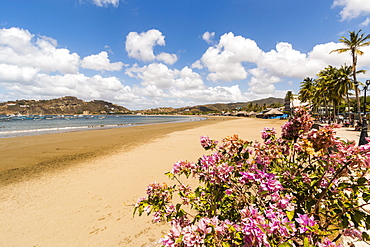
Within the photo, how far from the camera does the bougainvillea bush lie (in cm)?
138

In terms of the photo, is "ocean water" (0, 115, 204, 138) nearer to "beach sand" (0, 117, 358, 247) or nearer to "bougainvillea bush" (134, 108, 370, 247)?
"beach sand" (0, 117, 358, 247)

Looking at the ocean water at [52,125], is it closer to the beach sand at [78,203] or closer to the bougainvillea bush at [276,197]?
the beach sand at [78,203]

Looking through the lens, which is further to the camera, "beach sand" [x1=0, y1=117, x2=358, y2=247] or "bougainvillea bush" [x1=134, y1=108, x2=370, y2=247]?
"beach sand" [x1=0, y1=117, x2=358, y2=247]

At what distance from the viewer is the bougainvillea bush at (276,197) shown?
1.38 meters

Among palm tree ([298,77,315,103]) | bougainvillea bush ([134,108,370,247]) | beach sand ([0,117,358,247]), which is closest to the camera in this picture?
bougainvillea bush ([134,108,370,247])

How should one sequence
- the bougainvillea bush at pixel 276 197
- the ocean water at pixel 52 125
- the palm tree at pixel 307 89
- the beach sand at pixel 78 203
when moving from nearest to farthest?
1. the bougainvillea bush at pixel 276 197
2. the beach sand at pixel 78 203
3. the ocean water at pixel 52 125
4. the palm tree at pixel 307 89

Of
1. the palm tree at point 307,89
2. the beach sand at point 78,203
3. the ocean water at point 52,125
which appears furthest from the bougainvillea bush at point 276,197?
the palm tree at point 307,89

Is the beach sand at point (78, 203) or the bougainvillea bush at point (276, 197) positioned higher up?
the bougainvillea bush at point (276, 197)

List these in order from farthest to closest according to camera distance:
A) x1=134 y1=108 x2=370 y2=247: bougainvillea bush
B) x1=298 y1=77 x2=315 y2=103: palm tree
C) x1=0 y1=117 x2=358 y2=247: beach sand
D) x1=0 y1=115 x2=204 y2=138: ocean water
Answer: x1=298 y1=77 x2=315 y2=103: palm tree → x1=0 y1=115 x2=204 y2=138: ocean water → x1=0 y1=117 x2=358 y2=247: beach sand → x1=134 y1=108 x2=370 y2=247: bougainvillea bush

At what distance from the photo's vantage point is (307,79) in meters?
48.9

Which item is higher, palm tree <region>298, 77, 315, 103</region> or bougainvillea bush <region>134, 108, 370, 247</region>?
palm tree <region>298, 77, 315, 103</region>

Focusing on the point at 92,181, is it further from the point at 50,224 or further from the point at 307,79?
the point at 307,79

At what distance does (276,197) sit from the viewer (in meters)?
1.69

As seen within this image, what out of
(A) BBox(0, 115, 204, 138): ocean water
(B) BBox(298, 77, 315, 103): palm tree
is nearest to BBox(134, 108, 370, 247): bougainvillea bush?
(A) BBox(0, 115, 204, 138): ocean water
